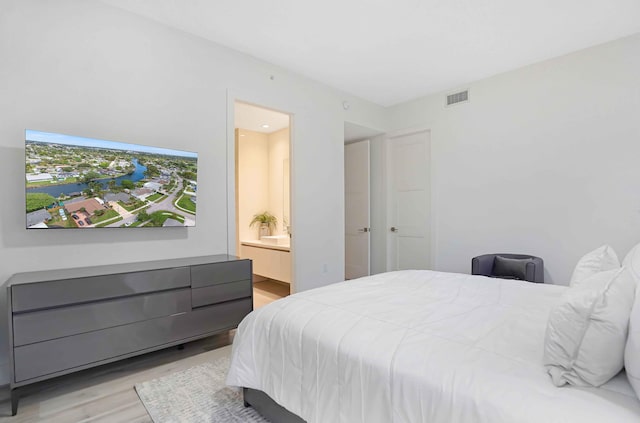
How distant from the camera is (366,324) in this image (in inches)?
56.2

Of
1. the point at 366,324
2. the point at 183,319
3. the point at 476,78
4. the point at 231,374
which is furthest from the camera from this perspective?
the point at 476,78

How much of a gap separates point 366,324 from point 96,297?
6.15 ft

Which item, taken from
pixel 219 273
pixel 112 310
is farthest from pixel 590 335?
pixel 112 310

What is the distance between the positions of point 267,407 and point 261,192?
434 cm

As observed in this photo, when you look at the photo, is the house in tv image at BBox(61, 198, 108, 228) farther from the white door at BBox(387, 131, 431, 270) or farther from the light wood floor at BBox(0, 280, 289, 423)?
the white door at BBox(387, 131, 431, 270)

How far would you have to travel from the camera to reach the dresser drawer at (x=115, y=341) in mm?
1991

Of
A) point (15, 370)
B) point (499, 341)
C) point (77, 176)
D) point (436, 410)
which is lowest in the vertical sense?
point (15, 370)

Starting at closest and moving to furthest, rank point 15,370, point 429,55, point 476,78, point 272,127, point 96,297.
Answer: point 15,370
point 96,297
point 429,55
point 476,78
point 272,127

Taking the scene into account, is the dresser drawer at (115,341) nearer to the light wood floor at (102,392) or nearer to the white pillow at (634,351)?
the light wood floor at (102,392)

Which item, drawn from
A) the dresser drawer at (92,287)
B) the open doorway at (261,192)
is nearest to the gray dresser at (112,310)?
the dresser drawer at (92,287)

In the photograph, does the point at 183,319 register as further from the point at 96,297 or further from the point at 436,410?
the point at 436,410

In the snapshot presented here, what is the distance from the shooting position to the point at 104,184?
2545 mm

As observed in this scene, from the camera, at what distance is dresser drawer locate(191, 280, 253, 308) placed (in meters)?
2.65

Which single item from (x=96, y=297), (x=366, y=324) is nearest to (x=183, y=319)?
(x=96, y=297)
